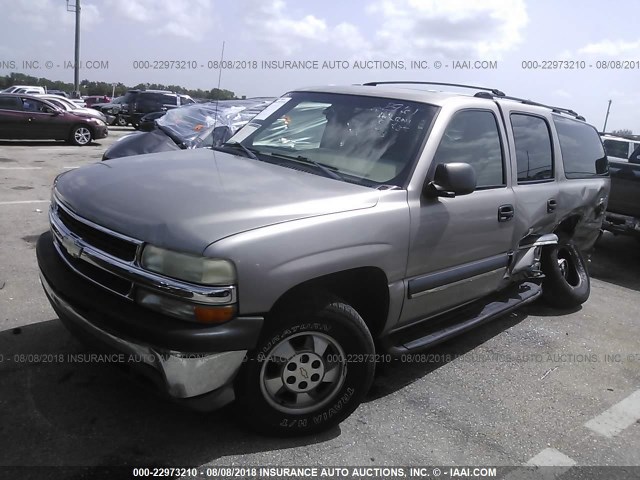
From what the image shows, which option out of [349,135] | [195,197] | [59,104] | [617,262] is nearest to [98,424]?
[195,197]

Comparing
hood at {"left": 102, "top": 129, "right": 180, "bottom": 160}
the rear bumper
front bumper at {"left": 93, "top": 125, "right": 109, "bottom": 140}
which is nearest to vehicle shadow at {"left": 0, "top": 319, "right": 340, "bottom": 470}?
hood at {"left": 102, "top": 129, "right": 180, "bottom": 160}

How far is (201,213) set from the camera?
8.47 ft

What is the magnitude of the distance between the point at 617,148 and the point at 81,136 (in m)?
14.7

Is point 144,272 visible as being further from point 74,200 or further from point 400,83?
point 400,83

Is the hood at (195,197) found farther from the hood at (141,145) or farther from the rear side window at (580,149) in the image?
the hood at (141,145)

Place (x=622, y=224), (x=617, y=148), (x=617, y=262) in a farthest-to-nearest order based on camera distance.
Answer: (x=617, y=148) → (x=617, y=262) → (x=622, y=224)

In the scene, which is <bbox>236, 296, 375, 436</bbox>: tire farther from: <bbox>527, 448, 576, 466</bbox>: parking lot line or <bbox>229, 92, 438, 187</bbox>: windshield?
<bbox>527, 448, 576, 466</bbox>: parking lot line

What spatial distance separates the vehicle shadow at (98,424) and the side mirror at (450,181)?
152 cm

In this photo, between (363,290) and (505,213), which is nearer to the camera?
A: (363,290)

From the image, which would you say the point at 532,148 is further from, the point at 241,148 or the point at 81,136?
the point at 81,136

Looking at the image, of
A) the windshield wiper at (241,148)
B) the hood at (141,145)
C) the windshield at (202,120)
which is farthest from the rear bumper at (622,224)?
the hood at (141,145)

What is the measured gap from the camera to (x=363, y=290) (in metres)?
3.19

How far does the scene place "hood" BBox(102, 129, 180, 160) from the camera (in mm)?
7523

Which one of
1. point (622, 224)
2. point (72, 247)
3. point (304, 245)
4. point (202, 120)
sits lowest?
point (622, 224)
